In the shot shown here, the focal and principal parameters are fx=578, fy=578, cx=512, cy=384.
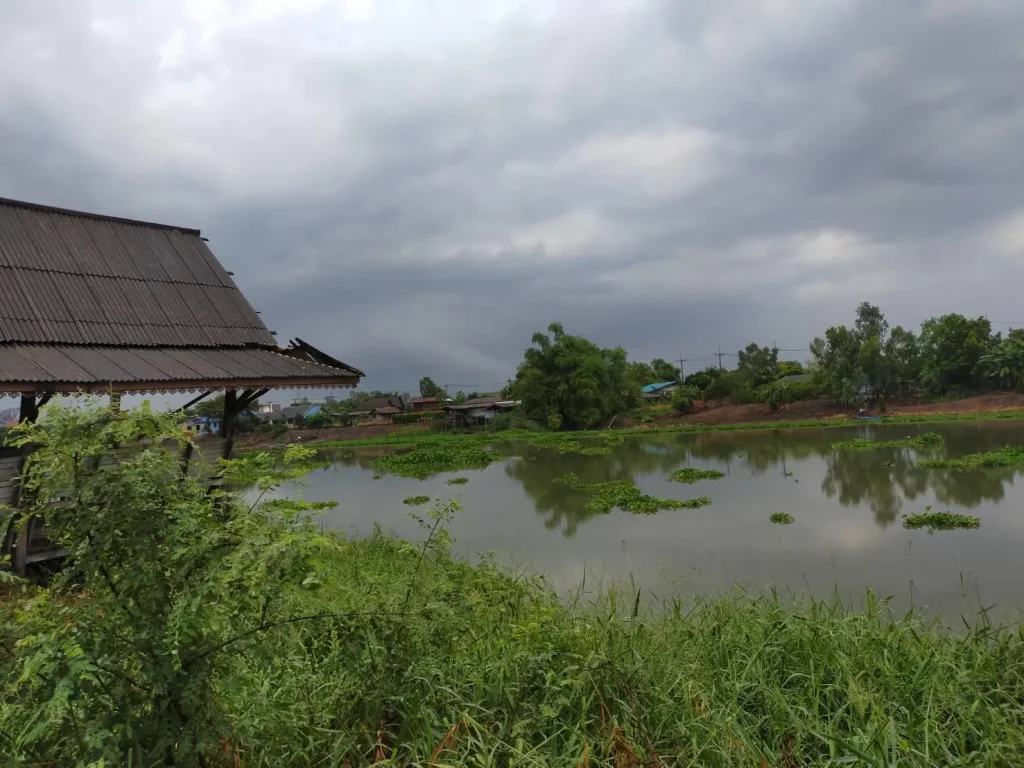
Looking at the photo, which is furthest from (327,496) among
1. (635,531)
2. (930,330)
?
(930,330)

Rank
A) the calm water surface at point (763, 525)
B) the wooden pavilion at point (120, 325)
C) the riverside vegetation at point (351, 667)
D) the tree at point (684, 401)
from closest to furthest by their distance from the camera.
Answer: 1. the riverside vegetation at point (351, 667)
2. the wooden pavilion at point (120, 325)
3. the calm water surface at point (763, 525)
4. the tree at point (684, 401)

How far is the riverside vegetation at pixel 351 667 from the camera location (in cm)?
188

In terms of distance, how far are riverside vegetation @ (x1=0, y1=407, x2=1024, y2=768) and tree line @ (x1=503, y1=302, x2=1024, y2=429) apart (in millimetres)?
33022

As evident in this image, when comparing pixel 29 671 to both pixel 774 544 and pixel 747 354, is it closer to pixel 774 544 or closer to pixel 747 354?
pixel 774 544

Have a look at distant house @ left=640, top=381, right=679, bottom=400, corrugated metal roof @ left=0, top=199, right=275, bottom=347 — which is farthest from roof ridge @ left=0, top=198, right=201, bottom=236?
distant house @ left=640, top=381, right=679, bottom=400

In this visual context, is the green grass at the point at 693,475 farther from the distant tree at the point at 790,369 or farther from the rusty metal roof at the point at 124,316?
the distant tree at the point at 790,369

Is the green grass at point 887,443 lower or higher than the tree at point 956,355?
lower

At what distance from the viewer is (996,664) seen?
3.43 meters

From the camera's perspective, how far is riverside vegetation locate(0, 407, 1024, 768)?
1.88 meters

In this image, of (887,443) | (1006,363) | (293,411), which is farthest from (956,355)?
(293,411)

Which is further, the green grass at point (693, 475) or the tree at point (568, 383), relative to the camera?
the tree at point (568, 383)

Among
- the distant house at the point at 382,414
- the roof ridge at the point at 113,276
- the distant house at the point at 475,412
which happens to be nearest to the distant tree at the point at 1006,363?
the distant house at the point at 475,412

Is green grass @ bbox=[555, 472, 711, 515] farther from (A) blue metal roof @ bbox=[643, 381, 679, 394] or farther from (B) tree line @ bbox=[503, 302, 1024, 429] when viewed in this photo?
(A) blue metal roof @ bbox=[643, 381, 679, 394]

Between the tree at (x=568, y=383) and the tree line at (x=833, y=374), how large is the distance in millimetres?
65
